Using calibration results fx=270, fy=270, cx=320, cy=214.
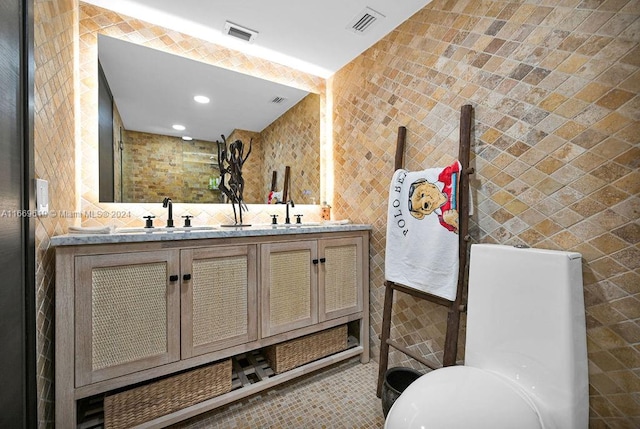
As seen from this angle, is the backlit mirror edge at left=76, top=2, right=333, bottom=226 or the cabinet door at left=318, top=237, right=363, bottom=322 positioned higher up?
the backlit mirror edge at left=76, top=2, right=333, bottom=226

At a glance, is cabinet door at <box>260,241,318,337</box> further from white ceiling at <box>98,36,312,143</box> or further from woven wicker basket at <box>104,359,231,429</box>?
white ceiling at <box>98,36,312,143</box>

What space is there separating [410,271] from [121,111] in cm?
210

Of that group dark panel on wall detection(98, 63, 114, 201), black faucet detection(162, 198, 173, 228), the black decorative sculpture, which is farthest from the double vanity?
the black decorative sculpture

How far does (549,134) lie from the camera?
114 centimetres

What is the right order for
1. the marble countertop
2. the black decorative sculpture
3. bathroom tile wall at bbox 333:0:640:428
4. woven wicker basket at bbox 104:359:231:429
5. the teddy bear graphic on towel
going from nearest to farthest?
bathroom tile wall at bbox 333:0:640:428
the marble countertop
woven wicker basket at bbox 104:359:231:429
the teddy bear graphic on towel
the black decorative sculpture

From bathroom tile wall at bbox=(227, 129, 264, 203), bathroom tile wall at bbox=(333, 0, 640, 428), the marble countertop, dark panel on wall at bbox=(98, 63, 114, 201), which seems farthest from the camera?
bathroom tile wall at bbox=(227, 129, 264, 203)

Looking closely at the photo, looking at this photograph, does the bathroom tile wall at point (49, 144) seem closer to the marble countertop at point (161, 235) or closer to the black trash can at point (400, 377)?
the marble countertop at point (161, 235)

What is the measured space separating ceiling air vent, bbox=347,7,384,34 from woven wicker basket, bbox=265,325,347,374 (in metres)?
2.08

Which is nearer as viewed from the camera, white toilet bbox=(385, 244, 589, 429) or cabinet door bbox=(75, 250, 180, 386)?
white toilet bbox=(385, 244, 589, 429)

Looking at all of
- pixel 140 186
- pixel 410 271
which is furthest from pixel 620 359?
pixel 140 186

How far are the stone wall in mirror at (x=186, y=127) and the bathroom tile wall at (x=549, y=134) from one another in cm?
99

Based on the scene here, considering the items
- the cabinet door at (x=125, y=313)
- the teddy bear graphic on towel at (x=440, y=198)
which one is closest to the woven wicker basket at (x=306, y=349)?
the cabinet door at (x=125, y=313)

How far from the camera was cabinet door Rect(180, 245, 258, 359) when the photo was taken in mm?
1333

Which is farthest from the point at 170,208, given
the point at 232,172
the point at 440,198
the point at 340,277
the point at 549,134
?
the point at 549,134
